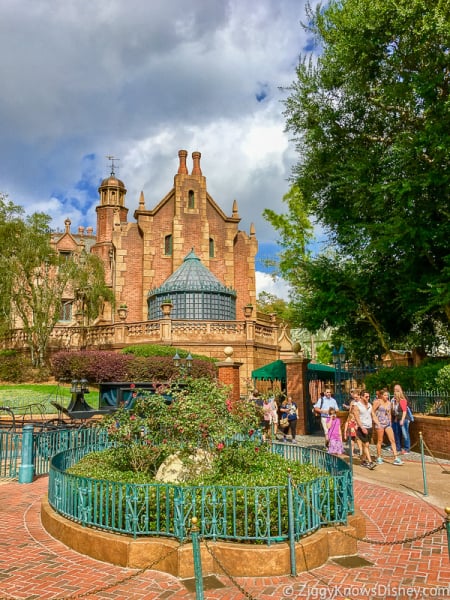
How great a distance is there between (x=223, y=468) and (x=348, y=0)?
17.3 m

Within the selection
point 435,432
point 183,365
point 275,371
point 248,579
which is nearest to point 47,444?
point 183,365

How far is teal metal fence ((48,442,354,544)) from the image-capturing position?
5555 millimetres

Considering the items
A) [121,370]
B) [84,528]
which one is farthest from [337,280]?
[84,528]

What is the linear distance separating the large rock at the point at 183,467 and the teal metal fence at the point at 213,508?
53cm

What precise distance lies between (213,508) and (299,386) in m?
13.2

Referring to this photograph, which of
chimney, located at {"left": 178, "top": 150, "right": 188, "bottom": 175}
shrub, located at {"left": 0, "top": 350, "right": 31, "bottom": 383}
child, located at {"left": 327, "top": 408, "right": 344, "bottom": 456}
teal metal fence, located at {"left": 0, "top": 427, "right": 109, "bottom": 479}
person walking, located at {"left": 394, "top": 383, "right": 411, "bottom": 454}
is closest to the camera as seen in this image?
teal metal fence, located at {"left": 0, "top": 427, "right": 109, "bottom": 479}

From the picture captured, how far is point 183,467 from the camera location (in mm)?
7016

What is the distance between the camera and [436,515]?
758 cm

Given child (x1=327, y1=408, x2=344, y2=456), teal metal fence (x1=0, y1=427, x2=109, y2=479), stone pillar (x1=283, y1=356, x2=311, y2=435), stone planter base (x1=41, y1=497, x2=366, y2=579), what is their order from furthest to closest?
1. stone pillar (x1=283, y1=356, x2=311, y2=435)
2. child (x1=327, y1=408, x2=344, y2=456)
3. teal metal fence (x1=0, y1=427, x2=109, y2=479)
4. stone planter base (x1=41, y1=497, x2=366, y2=579)

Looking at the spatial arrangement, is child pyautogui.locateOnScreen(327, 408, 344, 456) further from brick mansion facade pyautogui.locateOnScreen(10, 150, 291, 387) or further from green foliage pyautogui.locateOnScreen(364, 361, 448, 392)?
brick mansion facade pyautogui.locateOnScreen(10, 150, 291, 387)

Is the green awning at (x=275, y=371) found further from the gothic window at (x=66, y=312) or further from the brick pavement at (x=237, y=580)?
the gothic window at (x=66, y=312)

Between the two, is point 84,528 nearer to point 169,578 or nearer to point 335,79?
point 169,578

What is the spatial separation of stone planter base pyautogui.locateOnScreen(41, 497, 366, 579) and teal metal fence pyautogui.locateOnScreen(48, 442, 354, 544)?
118 mm

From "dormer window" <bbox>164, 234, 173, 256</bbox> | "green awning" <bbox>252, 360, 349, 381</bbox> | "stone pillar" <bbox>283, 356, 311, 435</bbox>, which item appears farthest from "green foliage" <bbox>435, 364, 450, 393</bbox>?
"dormer window" <bbox>164, 234, 173, 256</bbox>
